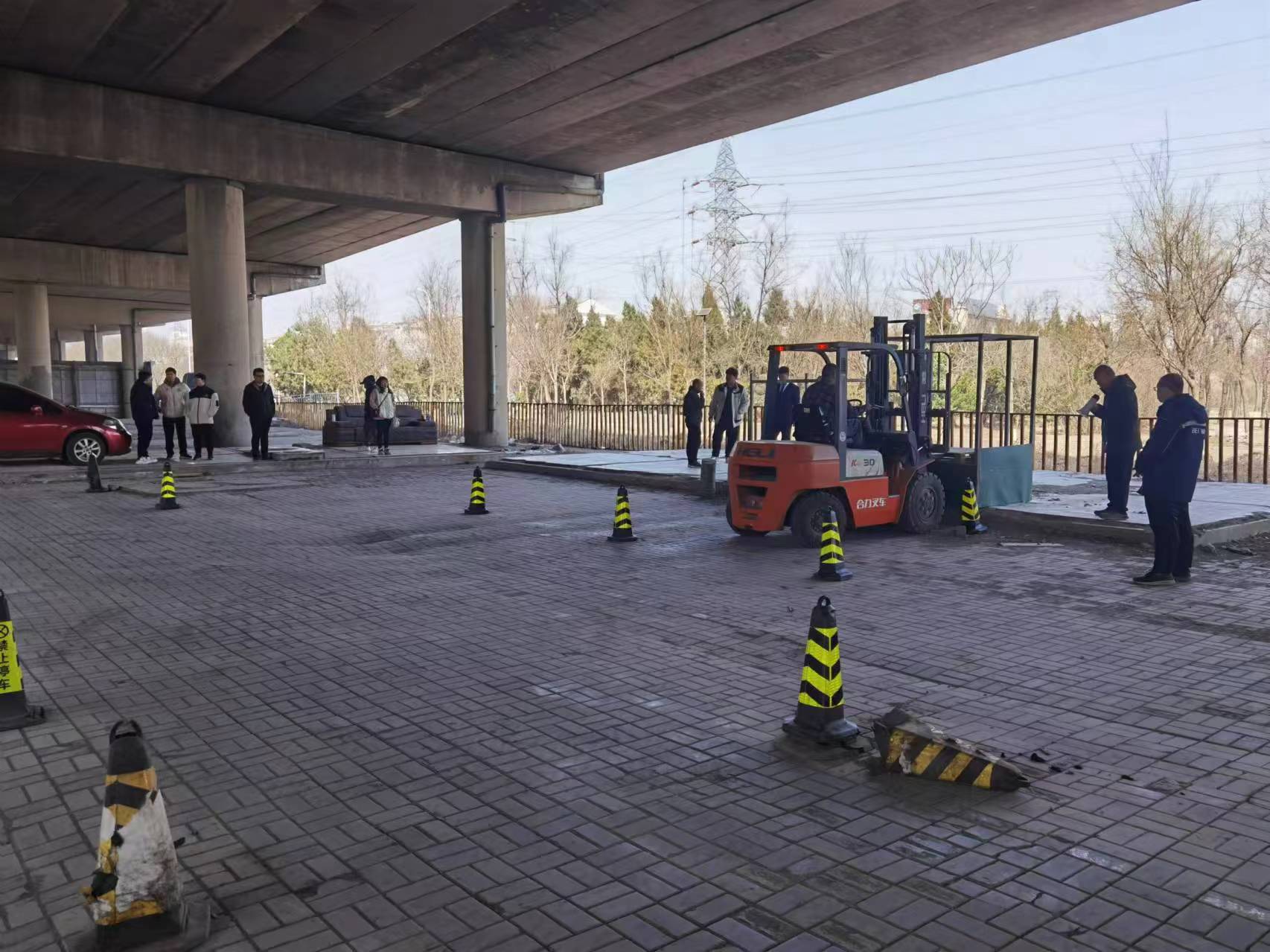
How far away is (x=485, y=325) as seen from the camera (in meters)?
28.6

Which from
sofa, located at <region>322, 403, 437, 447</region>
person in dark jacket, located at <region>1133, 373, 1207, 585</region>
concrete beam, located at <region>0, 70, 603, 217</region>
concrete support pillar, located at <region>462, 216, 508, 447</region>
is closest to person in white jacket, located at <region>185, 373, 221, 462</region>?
concrete beam, located at <region>0, 70, 603, 217</region>

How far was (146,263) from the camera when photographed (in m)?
41.3

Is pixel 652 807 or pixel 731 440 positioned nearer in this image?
pixel 652 807

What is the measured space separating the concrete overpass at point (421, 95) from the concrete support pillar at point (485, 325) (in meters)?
0.06

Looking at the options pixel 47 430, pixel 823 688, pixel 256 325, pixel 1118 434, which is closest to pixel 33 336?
pixel 256 325

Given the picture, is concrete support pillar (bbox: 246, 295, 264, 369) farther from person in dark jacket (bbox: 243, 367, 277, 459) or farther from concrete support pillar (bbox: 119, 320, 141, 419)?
person in dark jacket (bbox: 243, 367, 277, 459)

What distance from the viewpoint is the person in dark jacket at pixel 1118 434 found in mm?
12750

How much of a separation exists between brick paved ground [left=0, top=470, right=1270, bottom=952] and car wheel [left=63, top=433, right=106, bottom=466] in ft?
40.3

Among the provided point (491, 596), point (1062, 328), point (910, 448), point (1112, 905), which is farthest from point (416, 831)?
point (1062, 328)

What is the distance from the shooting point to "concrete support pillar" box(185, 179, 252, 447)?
23438mm

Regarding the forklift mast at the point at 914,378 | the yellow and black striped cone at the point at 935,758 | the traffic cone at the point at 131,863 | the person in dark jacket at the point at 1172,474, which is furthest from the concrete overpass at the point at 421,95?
the traffic cone at the point at 131,863

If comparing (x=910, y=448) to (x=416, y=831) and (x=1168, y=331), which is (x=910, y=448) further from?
(x=1168, y=331)

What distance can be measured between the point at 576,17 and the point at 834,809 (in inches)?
627

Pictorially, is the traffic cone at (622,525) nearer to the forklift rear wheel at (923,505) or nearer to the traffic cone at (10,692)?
the forklift rear wheel at (923,505)
